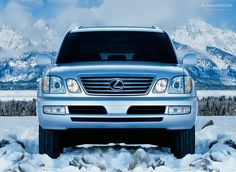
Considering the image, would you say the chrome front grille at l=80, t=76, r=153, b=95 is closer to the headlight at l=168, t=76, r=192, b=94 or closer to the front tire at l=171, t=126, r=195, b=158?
the headlight at l=168, t=76, r=192, b=94

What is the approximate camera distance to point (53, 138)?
310 inches

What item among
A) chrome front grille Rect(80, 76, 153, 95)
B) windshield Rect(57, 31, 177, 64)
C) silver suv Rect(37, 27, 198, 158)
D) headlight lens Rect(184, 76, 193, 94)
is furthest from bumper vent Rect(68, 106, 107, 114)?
windshield Rect(57, 31, 177, 64)

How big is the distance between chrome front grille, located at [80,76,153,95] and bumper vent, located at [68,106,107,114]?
182 mm

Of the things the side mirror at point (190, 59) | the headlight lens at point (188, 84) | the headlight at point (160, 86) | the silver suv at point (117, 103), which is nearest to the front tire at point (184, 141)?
the silver suv at point (117, 103)

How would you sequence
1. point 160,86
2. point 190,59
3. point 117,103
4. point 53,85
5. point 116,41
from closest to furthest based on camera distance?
point 117,103 < point 160,86 < point 53,85 < point 190,59 < point 116,41

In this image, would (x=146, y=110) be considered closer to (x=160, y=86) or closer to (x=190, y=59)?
(x=160, y=86)

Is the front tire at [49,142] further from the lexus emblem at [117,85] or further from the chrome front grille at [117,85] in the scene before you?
the lexus emblem at [117,85]

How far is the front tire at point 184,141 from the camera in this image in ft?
25.7

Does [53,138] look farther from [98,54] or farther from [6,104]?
[6,104]

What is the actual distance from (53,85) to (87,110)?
21.6 inches

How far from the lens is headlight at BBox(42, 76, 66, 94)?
7508 millimetres

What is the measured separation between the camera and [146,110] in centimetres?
738

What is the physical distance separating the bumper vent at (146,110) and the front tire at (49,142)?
1.13 meters

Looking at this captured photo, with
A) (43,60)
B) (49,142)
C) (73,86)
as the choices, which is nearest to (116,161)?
(49,142)
